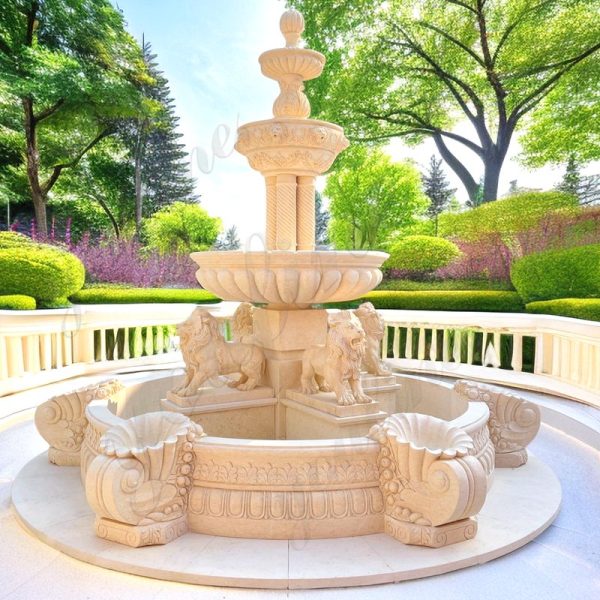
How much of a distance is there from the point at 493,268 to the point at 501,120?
7.77m

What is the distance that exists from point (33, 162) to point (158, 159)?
25.0 ft

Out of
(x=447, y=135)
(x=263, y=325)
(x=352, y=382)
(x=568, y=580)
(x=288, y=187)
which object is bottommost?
(x=568, y=580)

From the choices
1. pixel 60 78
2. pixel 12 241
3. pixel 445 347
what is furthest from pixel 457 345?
pixel 60 78

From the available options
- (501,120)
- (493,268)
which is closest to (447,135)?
(501,120)

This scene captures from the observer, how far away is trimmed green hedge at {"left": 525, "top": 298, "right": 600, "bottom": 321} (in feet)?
24.2

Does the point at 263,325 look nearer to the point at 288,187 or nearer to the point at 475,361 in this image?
the point at 288,187

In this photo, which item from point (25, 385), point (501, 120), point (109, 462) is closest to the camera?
point (109, 462)

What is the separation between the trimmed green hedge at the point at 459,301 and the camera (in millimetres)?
10180

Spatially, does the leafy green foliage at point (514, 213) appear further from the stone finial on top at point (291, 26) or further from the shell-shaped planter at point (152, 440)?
the shell-shaped planter at point (152, 440)

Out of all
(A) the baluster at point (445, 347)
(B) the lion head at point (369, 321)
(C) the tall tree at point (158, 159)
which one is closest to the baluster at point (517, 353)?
(A) the baluster at point (445, 347)

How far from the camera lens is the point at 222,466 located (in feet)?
9.53

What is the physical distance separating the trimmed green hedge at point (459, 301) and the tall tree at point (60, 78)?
1642 cm

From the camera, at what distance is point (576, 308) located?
761 cm

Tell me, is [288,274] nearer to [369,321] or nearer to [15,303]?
[369,321]
